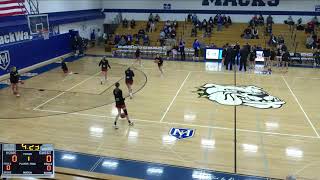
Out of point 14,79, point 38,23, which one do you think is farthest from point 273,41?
point 14,79

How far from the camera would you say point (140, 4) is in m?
35.9

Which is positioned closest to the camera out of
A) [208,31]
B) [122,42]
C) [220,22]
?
[122,42]

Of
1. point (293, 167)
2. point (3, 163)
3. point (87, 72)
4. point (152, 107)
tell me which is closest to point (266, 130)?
point (293, 167)

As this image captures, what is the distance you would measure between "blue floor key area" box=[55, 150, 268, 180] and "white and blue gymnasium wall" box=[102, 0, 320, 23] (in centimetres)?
2688

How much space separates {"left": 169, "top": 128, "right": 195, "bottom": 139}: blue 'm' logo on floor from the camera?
1190 centimetres

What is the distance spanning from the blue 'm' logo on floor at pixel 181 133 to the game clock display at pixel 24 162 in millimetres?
5437

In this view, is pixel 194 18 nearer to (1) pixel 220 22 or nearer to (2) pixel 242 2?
(1) pixel 220 22

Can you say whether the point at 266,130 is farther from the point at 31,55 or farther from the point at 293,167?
the point at 31,55

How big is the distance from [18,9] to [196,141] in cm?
1747

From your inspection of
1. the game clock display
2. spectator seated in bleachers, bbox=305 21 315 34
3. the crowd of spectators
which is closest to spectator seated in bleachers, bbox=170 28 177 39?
→ the crowd of spectators

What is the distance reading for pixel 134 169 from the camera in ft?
31.3

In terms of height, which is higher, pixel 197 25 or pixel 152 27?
pixel 197 25

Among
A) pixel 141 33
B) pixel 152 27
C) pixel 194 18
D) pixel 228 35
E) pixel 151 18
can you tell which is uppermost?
pixel 151 18

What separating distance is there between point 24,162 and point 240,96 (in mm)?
11929
